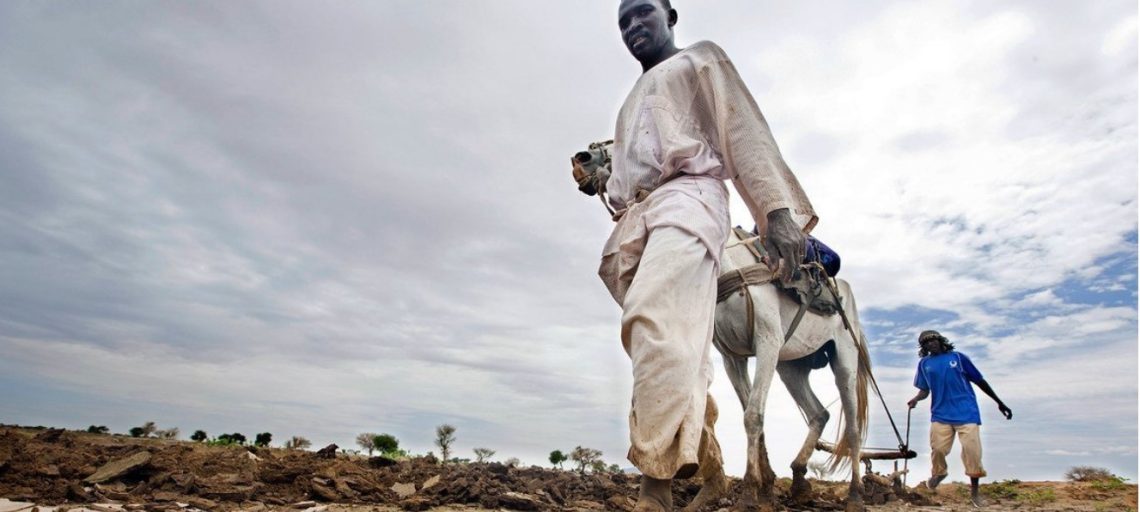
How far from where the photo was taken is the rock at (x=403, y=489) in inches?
149

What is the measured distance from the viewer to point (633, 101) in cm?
300

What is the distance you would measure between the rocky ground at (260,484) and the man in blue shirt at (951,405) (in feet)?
14.0

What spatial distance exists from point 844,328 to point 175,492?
6445mm

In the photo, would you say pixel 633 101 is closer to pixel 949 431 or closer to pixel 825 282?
pixel 825 282

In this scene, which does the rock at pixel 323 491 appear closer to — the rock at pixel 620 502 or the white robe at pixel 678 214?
the rock at pixel 620 502

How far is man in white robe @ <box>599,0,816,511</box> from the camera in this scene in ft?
7.01

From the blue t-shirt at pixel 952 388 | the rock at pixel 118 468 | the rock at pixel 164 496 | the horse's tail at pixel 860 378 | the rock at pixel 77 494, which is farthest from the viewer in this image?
the blue t-shirt at pixel 952 388

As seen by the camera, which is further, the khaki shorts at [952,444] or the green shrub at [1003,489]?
the green shrub at [1003,489]

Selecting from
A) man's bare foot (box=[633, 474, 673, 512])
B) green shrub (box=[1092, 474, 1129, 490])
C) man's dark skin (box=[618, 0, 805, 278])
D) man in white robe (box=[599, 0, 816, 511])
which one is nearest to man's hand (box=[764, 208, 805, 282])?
man in white robe (box=[599, 0, 816, 511])

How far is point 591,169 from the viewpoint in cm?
388

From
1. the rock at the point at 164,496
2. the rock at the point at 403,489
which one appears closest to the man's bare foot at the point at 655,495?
the rock at the point at 403,489

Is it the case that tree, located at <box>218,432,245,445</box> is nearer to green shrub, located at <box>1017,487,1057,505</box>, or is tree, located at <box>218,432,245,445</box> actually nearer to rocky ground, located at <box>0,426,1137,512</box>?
rocky ground, located at <box>0,426,1137,512</box>

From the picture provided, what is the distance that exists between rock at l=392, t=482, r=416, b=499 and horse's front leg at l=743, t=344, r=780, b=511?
92.7 inches

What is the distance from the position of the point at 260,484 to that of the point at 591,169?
8.62ft
